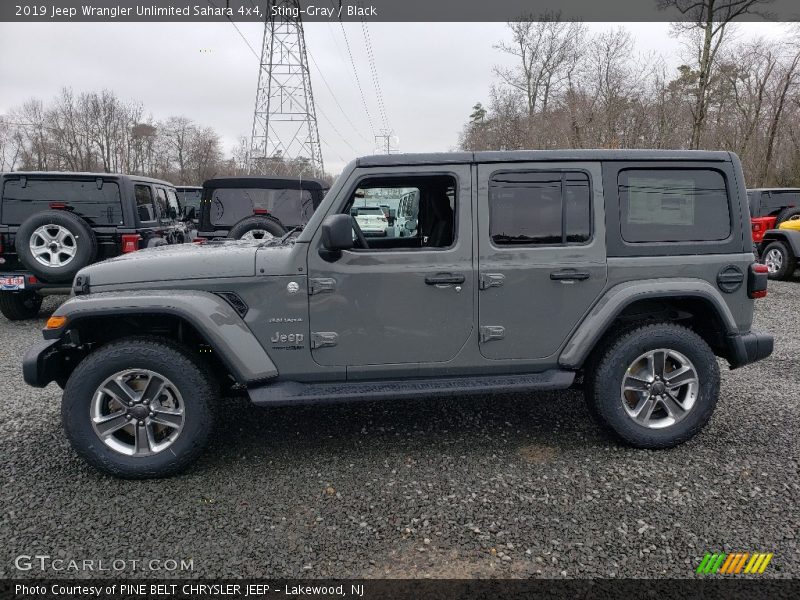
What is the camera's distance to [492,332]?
11.1ft

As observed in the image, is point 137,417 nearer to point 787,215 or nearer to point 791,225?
point 791,225

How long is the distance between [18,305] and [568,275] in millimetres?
7472

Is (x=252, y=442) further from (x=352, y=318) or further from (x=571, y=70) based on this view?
(x=571, y=70)

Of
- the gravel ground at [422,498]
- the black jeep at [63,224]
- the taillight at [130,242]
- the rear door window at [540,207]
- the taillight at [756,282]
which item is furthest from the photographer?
the taillight at [130,242]

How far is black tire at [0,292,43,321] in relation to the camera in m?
7.34

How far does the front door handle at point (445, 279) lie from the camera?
10.8 feet

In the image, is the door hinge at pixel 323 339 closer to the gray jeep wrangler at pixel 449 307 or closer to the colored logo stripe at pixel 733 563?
the gray jeep wrangler at pixel 449 307

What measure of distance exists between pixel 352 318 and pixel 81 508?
1.79m

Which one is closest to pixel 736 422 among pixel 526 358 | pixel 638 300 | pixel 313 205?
pixel 638 300

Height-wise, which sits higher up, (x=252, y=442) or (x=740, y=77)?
(x=740, y=77)

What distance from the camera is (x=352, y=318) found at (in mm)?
3287

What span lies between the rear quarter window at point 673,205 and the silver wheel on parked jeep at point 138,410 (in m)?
3.01

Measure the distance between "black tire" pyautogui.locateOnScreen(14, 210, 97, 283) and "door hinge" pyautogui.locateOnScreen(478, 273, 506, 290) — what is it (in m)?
5.20

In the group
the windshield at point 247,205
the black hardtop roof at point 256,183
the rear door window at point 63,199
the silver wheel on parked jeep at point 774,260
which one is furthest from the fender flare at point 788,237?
the rear door window at point 63,199
